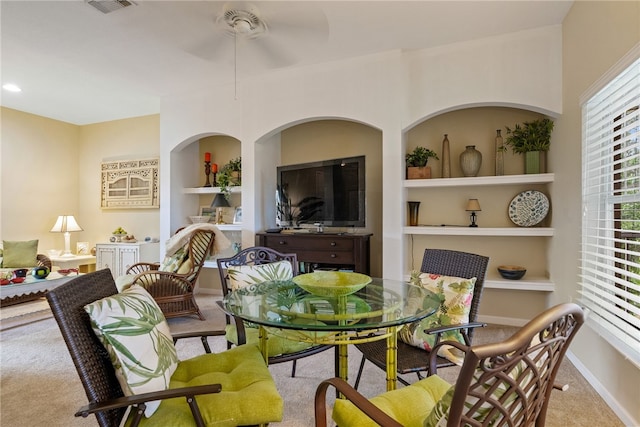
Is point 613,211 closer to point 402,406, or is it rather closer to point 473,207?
point 473,207

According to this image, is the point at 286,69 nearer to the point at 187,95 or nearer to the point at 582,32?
the point at 187,95

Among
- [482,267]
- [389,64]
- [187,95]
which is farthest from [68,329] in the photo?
[187,95]

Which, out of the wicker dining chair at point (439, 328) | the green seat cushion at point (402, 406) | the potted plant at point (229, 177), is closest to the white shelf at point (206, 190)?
the potted plant at point (229, 177)

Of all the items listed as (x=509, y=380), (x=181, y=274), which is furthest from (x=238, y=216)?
(x=509, y=380)

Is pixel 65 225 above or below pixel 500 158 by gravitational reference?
below

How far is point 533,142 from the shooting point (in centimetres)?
340

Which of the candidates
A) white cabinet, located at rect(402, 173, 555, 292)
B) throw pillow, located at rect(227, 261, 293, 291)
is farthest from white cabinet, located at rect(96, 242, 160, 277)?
white cabinet, located at rect(402, 173, 555, 292)

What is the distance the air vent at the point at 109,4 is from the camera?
268cm

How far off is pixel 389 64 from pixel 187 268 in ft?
10.2

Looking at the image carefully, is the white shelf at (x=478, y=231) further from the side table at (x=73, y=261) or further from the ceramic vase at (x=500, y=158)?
the side table at (x=73, y=261)

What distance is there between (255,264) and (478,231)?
227 centimetres

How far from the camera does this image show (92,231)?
21.1ft

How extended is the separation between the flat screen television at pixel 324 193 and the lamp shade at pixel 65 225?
13.2 ft

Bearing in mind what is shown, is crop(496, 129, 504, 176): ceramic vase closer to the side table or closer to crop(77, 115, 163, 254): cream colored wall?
crop(77, 115, 163, 254): cream colored wall
